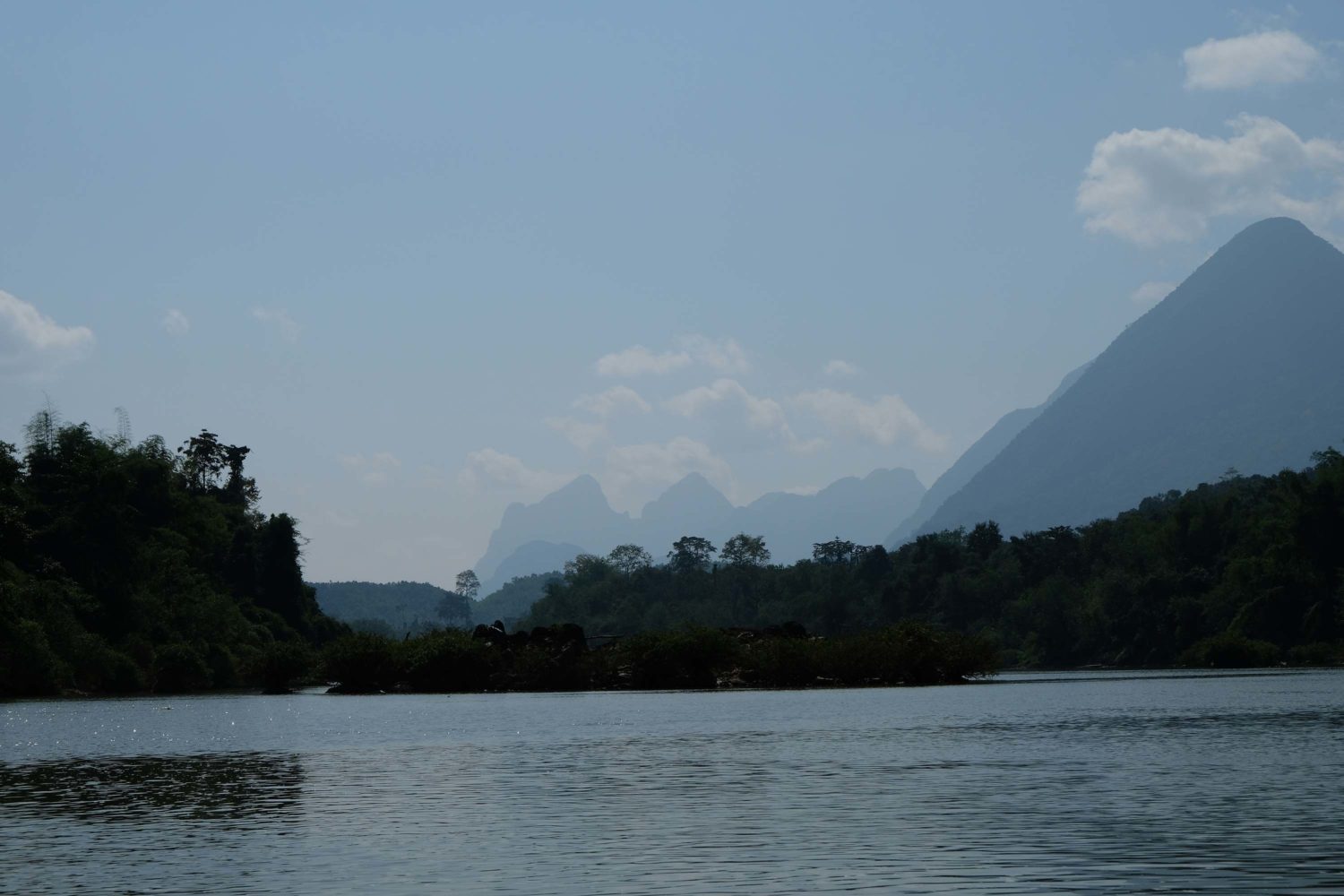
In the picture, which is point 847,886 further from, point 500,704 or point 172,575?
point 172,575

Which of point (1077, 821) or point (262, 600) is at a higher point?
point (262, 600)

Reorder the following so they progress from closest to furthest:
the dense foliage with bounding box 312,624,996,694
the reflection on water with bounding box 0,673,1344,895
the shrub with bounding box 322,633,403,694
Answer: the reflection on water with bounding box 0,673,1344,895, the dense foliage with bounding box 312,624,996,694, the shrub with bounding box 322,633,403,694

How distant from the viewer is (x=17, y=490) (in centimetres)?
12675

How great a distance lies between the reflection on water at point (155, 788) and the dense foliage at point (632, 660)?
200 ft

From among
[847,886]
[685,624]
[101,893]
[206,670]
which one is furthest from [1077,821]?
[206,670]

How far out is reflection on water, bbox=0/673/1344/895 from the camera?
74.5 ft

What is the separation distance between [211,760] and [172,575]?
9383 centimetres

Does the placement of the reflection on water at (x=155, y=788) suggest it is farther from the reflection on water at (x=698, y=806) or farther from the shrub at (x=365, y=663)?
the shrub at (x=365, y=663)

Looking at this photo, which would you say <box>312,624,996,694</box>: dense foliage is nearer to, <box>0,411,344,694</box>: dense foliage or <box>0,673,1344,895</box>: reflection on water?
<box>0,411,344,694</box>: dense foliage

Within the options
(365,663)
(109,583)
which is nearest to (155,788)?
(365,663)

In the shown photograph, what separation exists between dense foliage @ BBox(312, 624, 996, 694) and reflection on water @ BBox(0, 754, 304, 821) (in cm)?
A: 6088

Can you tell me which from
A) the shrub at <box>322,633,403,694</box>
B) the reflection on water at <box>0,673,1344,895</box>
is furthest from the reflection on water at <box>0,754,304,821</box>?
the shrub at <box>322,633,403,694</box>

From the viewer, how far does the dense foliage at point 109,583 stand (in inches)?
4461

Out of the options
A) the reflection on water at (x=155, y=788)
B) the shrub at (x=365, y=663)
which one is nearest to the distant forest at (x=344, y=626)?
the shrub at (x=365, y=663)
